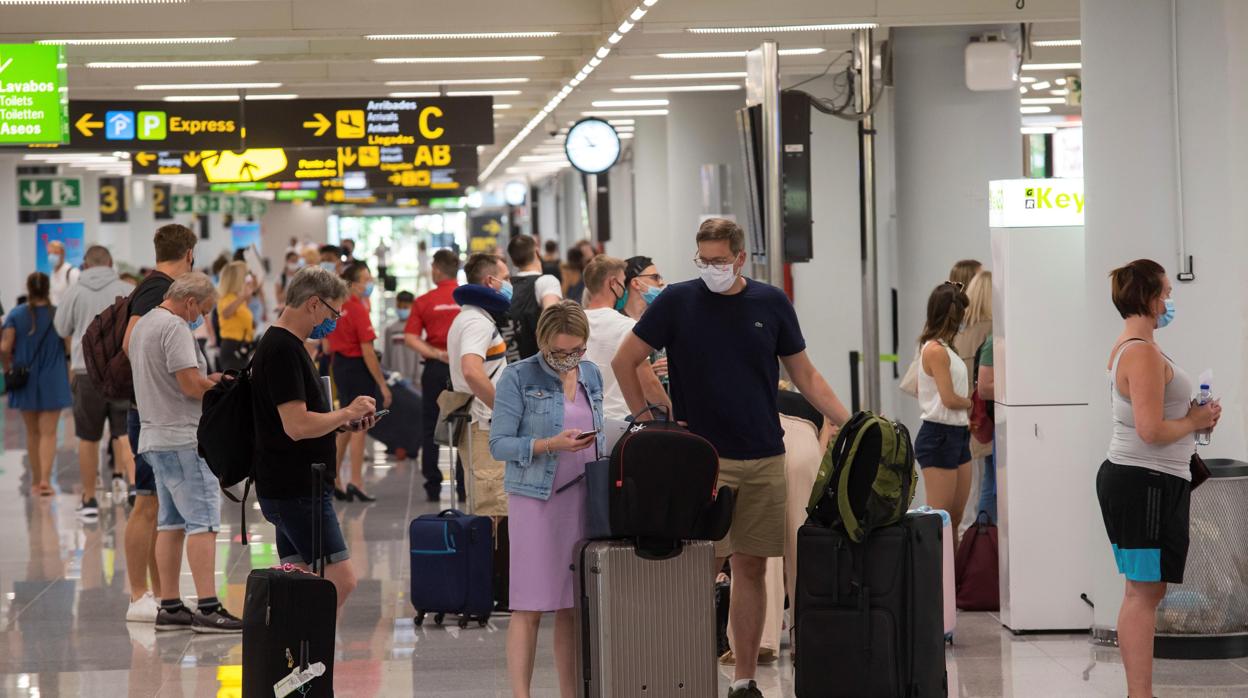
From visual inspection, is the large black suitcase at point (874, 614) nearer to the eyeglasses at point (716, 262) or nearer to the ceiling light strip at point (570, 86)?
the eyeglasses at point (716, 262)

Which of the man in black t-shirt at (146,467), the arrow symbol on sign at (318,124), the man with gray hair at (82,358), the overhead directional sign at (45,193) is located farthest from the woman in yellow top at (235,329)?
the overhead directional sign at (45,193)

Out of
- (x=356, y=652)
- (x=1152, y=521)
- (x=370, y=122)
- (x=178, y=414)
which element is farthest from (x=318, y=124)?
(x=1152, y=521)

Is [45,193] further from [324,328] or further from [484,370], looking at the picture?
[324,328]

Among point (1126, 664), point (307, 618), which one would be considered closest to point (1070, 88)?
point (1126, 664)

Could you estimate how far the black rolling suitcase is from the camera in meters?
5.61

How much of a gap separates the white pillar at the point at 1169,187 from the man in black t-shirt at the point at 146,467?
430 centimetres

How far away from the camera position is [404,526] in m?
11.1

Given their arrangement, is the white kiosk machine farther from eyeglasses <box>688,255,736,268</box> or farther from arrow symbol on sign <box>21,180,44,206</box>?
arrow symbol on sign <box>21,180,44,206</box>

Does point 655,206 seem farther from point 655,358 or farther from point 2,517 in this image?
point 655,358

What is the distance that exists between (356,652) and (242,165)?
1010cm

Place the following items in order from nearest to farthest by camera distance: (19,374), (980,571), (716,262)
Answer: (716,262)
(980,571)
(19,374)

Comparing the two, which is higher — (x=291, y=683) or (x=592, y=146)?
(x=592, y=146)

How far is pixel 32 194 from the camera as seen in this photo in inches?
1092

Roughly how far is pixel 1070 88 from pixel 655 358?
352 inches
